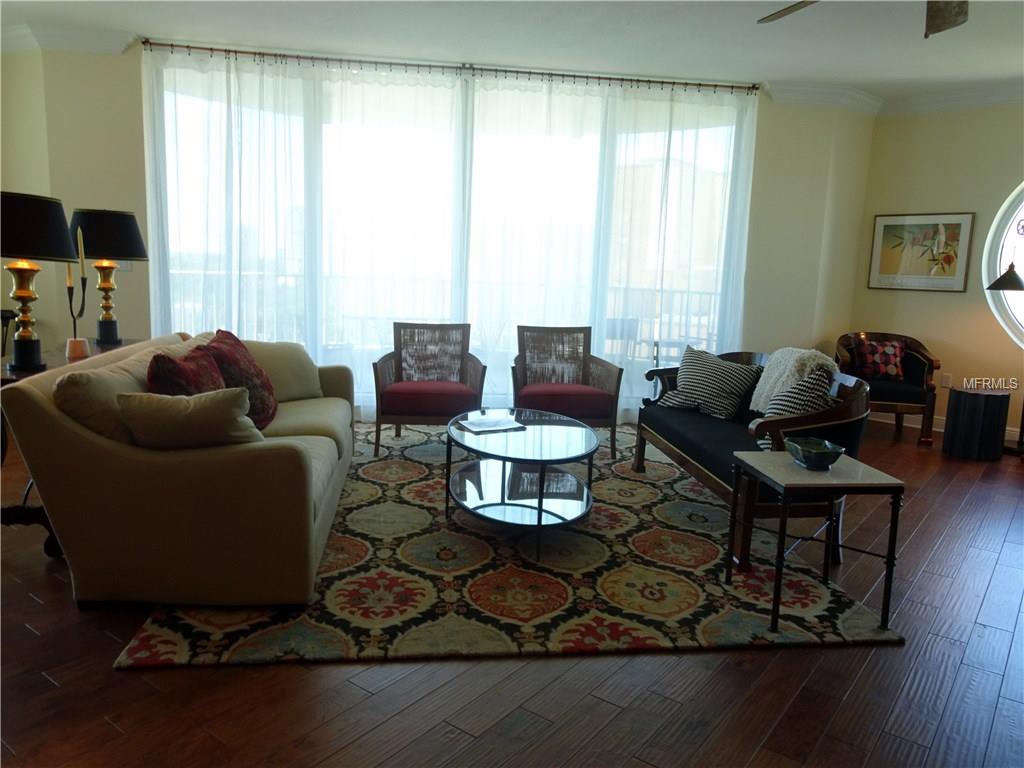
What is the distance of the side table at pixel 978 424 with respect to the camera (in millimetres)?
4820

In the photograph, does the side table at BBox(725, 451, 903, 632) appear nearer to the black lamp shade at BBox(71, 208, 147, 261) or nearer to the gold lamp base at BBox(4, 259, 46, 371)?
the gold lamp base at BBox(4, 259, 46, 371)

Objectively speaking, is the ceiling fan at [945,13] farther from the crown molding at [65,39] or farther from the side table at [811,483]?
the crown molding at [65,39]

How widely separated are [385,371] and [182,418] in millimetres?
2293

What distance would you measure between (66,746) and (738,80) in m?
5.69

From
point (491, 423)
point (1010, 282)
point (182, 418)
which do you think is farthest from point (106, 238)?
point (1010, 282)

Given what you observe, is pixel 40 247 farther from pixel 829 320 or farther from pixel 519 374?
pixel 829 320

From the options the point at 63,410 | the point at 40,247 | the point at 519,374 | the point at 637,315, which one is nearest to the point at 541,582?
the point at 63,410

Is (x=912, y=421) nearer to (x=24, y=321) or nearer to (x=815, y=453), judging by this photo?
(x=815, y=453)

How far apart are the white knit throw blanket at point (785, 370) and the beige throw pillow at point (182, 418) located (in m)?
2.58

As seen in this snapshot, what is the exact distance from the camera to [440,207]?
5.32 meters

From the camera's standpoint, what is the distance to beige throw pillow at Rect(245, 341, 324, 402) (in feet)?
12.8

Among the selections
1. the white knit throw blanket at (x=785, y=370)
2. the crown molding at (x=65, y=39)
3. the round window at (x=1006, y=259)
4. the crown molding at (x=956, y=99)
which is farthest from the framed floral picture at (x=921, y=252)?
the crown molding at (x=65, y=39)

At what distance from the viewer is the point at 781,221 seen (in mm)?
5629

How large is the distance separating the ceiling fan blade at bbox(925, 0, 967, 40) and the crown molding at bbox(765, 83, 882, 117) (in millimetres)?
3113
